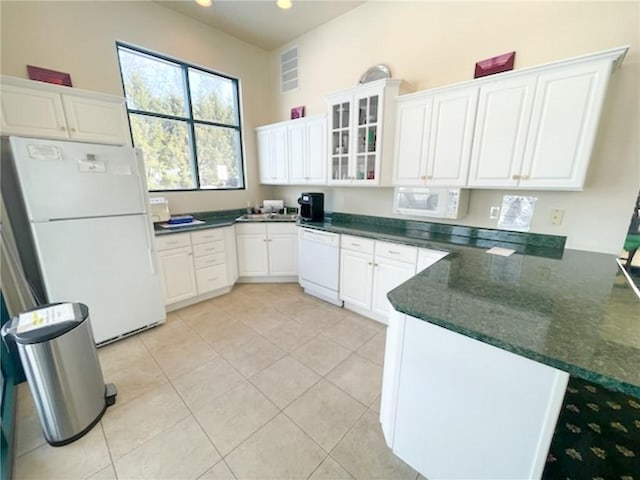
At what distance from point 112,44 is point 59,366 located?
3.04 meters

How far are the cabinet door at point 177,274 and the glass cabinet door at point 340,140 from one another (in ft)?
6.34

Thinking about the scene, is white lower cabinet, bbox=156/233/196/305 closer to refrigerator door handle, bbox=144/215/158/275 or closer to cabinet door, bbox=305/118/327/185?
refrigerator door handle, bbox=144/215/158/275

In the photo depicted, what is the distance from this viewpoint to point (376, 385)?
187cm

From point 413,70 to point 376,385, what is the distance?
9.59 ft

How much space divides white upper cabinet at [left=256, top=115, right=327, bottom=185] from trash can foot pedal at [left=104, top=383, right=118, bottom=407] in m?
2.70

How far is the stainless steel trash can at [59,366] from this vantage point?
1372mm

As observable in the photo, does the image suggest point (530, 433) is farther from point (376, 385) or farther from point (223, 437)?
point (223, 437)

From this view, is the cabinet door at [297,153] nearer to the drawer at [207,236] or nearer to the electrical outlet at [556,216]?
the drawer at [207,236]

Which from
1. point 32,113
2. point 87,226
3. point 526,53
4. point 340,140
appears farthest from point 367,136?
point 32,113

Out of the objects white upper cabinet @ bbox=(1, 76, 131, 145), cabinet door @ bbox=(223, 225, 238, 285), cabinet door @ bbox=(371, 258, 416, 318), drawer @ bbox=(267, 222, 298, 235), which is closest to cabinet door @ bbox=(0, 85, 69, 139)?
white upper cabinet @ bbox=(1, 76, 131, 145)

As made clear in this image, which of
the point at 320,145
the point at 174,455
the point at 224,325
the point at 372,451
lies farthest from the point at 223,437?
the point at 320,145

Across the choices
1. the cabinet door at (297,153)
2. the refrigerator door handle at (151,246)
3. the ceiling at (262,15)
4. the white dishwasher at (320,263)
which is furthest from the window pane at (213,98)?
the white dishwasher at (320,263)

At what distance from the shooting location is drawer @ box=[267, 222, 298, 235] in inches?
137

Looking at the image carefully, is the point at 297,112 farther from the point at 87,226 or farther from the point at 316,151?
the point at 87,226
